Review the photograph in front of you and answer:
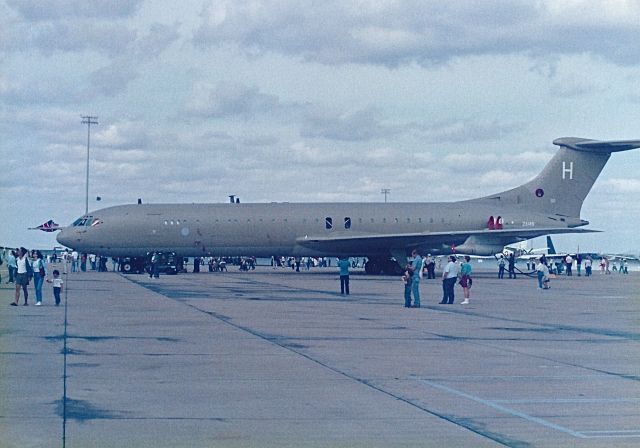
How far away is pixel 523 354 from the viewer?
1705 cm

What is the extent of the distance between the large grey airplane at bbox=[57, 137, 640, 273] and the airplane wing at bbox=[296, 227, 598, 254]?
0.19ft

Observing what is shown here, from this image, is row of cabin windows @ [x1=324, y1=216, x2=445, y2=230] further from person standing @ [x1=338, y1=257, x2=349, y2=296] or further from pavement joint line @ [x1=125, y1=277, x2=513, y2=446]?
pavement joint line @ [x1=125, y1=277, x2=513, y2=446]

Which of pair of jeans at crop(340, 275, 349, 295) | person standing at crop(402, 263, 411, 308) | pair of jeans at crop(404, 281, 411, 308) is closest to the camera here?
person standing at crop(402, 263, 411, 308)

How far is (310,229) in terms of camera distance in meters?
59.4

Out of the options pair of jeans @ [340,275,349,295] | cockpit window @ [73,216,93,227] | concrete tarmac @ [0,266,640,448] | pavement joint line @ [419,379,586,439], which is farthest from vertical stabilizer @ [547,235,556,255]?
pavement joint line @ [419,379,586,439]

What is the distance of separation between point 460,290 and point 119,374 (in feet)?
97.9

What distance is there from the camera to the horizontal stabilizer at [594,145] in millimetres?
60875

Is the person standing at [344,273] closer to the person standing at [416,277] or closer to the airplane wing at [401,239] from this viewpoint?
the person standing at [416,277]

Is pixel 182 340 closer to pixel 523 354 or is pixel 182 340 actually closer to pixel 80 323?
pixel 80 323

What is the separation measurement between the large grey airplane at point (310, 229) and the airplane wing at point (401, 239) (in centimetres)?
6

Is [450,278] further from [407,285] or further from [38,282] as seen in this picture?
[38,282]

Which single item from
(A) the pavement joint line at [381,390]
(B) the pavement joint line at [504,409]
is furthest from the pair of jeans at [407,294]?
(B) the pavement joint line at [504,409]

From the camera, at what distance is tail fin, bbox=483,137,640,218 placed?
206ft

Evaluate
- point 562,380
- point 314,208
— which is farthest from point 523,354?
point 314,208
